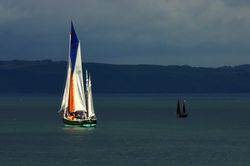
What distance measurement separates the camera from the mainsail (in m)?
121

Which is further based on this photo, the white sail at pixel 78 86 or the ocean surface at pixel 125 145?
the white sail at pixel 78 86

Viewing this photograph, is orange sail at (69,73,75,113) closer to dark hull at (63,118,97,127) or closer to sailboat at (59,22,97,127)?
sailboat at (59,22,97,127)

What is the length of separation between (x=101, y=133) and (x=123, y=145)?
19.4m

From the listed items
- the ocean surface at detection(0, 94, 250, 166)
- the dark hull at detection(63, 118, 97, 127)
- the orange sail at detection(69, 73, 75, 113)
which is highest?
the orange sail at detection(69, 73, 75, 113)

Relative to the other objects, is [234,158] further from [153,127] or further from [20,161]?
[153,127]

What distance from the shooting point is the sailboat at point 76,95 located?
121m

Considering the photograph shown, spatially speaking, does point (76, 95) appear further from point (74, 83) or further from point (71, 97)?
point (74, 83)

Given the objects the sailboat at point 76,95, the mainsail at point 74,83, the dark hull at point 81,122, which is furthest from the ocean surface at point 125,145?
the mainsail at point 74,83

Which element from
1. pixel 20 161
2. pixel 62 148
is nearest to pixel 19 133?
pixel 62 148

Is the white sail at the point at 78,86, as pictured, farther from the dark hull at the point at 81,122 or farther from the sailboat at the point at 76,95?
the dark hull at the point at 81,122

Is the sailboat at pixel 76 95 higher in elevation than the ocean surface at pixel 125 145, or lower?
higher

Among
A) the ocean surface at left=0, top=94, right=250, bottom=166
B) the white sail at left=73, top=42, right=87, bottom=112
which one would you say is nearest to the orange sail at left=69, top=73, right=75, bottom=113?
the white sail at left=73, top=42, right=87, bottom=112

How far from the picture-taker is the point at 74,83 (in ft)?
401

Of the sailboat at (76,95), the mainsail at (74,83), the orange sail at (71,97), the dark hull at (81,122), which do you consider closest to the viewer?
the dark hull at (81,122)
